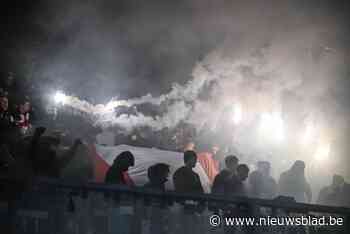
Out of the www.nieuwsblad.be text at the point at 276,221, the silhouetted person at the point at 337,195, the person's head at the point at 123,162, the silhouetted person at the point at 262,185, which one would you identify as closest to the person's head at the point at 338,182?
the silhouetted person at the point at 337,195

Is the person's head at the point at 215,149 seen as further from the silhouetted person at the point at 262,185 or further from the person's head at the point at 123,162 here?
the person's head at the point at 123,162

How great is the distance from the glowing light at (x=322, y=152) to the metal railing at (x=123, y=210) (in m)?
9.36

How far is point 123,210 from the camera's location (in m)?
5.21

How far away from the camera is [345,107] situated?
583 inches

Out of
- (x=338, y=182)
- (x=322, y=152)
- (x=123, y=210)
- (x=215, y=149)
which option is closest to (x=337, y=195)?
(x=338, y=182)

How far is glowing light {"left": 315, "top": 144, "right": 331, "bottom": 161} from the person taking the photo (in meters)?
14.9

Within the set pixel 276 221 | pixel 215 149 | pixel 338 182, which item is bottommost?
pixel 276 221

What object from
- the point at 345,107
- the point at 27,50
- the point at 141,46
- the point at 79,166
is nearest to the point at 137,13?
the point at 141,46

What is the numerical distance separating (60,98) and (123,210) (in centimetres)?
1023

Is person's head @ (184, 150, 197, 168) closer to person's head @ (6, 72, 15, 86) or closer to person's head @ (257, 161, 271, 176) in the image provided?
person's head @ (257, 161, 271, 176)

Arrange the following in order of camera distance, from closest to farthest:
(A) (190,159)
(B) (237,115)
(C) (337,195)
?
(A) (190,159) < (C) (337,195) < (B) (237,115)

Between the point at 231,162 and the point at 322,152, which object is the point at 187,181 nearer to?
the point at 231,162

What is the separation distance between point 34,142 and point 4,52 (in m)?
8.91

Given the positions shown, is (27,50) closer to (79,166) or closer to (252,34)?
(252,34)
